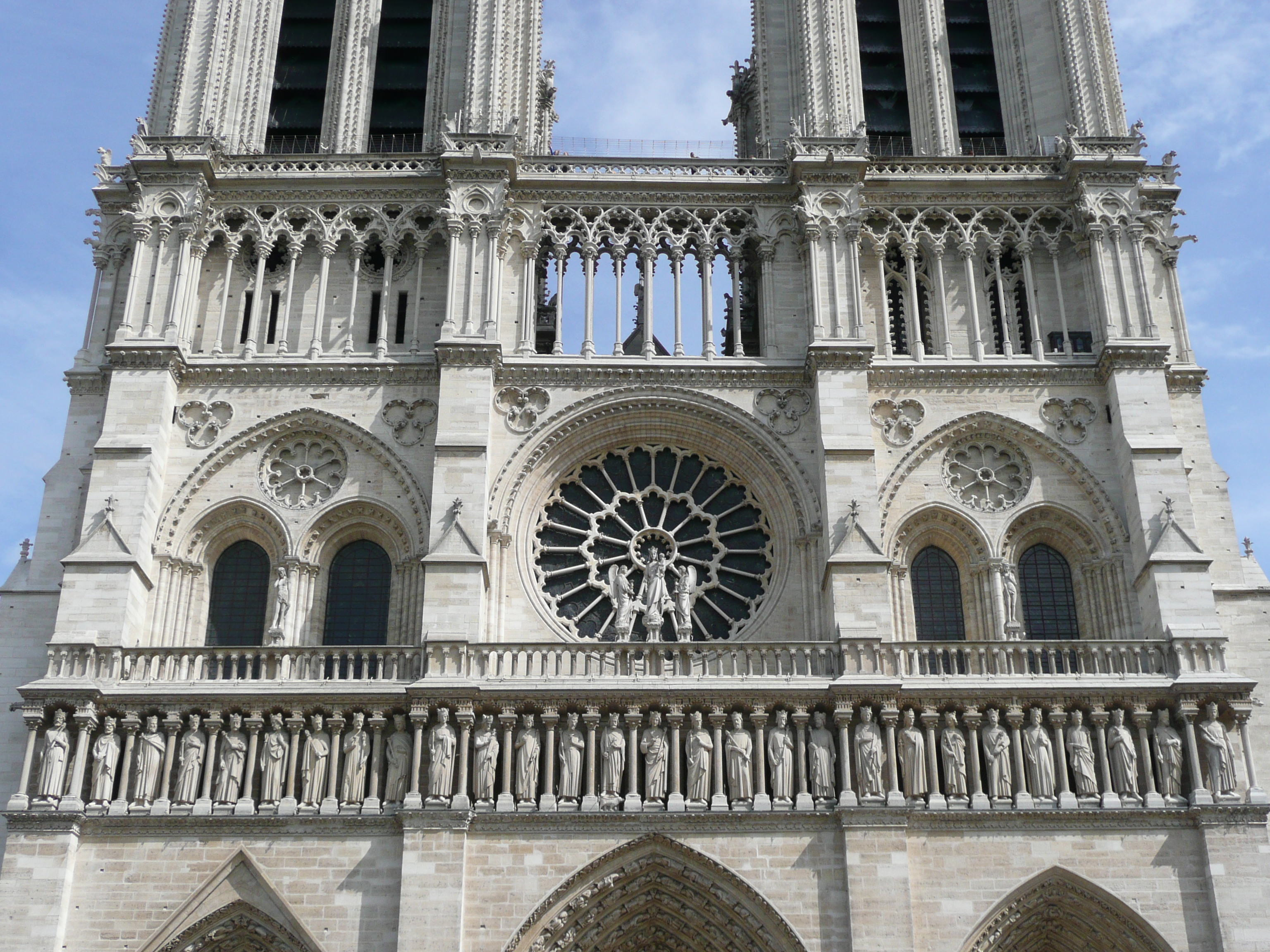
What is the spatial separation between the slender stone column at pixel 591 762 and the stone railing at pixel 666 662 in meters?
0.50

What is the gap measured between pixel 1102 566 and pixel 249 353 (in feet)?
45.4

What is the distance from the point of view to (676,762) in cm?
2178

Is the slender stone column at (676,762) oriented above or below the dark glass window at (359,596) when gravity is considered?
below

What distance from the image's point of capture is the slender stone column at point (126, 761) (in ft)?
70.1

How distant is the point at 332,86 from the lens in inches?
1152

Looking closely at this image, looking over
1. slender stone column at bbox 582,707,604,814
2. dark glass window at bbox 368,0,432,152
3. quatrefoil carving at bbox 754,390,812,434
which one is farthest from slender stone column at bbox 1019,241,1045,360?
dark glass window at bbox 368,0,432,152

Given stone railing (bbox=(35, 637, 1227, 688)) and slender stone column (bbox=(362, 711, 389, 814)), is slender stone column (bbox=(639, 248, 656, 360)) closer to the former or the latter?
stone railing (bbox=(35, 637, 1227, 688))

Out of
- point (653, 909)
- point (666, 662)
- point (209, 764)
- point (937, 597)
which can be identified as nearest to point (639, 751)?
point (666, 662)

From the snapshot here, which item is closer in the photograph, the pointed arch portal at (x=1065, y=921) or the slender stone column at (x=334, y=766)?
the pointed arch portal at (x=1065, y=921)

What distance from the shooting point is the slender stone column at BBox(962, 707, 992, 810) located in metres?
21.5

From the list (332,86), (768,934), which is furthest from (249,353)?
(768,934)

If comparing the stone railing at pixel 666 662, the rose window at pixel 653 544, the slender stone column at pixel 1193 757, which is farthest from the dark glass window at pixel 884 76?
the slender stone column at pixel 1193 757

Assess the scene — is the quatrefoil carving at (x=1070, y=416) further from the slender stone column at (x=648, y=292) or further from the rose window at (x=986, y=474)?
the slender stone column at (x=648, y=292)

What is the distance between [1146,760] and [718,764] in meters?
5.86
